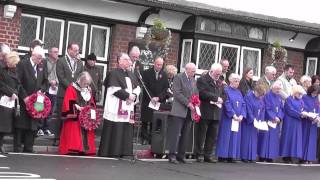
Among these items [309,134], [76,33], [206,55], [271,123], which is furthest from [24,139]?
[206,55]

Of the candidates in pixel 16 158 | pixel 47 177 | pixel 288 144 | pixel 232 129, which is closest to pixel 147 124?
pixel 232 129

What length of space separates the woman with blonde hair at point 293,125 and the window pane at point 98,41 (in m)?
4.67

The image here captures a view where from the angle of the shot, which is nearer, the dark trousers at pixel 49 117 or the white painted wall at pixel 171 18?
the dark trousers at pixel 49 117

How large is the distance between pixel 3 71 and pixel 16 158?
64.0 inches

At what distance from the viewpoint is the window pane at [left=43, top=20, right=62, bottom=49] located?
14617mm

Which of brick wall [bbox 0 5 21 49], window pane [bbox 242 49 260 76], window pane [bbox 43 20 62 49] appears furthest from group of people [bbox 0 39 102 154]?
window pane [bbox 242 49 260 76]

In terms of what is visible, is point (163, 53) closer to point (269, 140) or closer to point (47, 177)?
point (269, 140)

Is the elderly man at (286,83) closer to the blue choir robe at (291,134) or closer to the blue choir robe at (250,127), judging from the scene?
the blue choir robe at (291,134)

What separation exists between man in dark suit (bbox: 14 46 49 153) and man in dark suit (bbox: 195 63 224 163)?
3.17 metres

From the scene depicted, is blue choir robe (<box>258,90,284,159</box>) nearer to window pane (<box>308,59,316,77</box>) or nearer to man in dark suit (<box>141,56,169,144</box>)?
man in dark suit (<box>141,56,169,144</box>)

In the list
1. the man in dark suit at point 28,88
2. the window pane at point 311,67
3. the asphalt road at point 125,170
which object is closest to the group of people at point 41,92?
the man in dark suit at point 28,88

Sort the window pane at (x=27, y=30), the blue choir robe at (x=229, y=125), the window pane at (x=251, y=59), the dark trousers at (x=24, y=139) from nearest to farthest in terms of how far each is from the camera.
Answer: the dark trousers at (x=24, y=139) < the blue choir robe at (x=229, y=125) < the window pane at (x=27, y=30) < the window pane at (x=251, y=59)

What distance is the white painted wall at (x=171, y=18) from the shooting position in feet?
52.0

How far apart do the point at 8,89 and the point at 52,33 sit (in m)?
3.87
